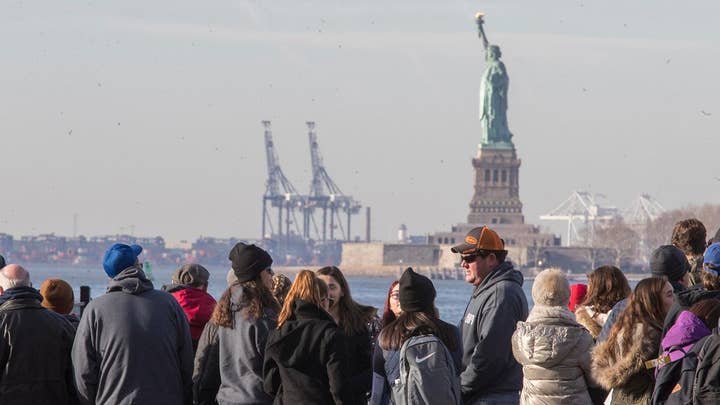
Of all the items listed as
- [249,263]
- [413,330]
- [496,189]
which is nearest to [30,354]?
[249,263]

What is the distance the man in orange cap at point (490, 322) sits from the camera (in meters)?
9.67

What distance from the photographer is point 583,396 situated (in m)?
9.56

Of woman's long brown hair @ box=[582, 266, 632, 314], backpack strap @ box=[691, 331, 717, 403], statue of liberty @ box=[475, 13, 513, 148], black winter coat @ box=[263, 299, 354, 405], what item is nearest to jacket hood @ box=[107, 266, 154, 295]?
black winter coat @ box=[263, 299, 354, 405]

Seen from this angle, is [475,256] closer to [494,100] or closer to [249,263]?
[249,263]

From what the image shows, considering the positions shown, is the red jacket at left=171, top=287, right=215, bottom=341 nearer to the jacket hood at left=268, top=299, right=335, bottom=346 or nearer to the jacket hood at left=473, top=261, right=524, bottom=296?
the jacket hood at left=473, top=261, right=524, bottom=296

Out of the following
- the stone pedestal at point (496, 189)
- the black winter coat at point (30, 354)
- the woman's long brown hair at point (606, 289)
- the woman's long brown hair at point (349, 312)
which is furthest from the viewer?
the stone pedestal at point (496, 189)

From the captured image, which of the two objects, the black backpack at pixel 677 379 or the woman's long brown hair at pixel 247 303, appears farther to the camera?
the woman's long brown hair at pixel 247 303

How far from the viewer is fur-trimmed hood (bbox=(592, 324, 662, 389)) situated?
9484 mm

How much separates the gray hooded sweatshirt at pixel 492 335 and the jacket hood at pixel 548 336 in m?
0.20

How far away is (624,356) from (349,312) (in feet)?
4.65

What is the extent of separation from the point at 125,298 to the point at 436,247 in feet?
473

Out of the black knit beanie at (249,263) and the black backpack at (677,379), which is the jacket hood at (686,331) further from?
the black knit beanie at (249,263)

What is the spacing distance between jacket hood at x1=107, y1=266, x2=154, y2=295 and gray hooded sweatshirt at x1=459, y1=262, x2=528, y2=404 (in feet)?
5.43

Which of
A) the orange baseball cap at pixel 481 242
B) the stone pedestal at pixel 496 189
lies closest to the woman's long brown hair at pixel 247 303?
the orange baseball cap at pixel 481 242
